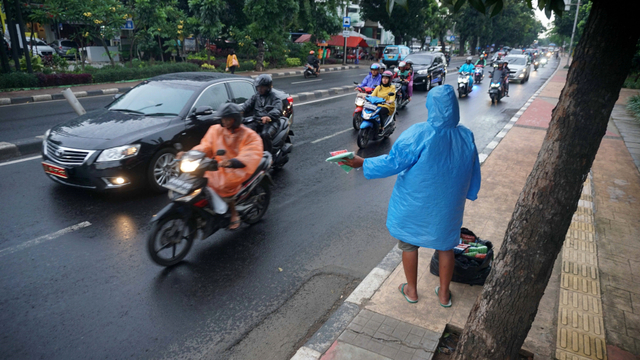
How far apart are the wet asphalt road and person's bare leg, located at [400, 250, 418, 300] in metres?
0.69

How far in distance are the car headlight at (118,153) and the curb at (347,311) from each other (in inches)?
143

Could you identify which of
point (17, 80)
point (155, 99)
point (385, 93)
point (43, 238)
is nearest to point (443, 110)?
point (43, 238)

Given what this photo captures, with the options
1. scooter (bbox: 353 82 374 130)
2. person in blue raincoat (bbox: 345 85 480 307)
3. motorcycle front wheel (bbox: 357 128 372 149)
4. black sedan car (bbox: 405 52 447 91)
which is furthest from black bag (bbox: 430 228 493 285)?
black sedan car (bbox: 405 52 447 91)

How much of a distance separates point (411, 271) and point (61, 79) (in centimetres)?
1789

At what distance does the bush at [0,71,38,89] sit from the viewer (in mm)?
15070

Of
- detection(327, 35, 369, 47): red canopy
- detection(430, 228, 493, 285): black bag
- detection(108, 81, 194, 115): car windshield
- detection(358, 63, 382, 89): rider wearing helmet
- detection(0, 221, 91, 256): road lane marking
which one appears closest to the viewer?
detection(430, 228, 493, 285): black bag

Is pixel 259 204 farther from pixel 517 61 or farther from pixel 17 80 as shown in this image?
pixel 517 61

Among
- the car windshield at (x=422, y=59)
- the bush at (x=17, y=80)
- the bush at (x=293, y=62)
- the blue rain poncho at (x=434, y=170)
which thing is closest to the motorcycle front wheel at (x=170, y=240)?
the blue rain poncho at (x=434, y=170)

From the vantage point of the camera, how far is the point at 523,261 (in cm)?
244

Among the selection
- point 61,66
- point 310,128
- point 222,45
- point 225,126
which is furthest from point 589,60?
point 222,45

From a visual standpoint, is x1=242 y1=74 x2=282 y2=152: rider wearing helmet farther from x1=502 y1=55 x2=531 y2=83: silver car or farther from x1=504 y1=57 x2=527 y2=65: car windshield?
x1=504 y1=57 x2=527 y2=65: car windshield

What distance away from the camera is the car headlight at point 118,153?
561 centimetres

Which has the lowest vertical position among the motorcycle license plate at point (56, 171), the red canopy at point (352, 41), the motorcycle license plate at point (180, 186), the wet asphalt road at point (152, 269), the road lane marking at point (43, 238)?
the wet asphalt road at point (152, 269)

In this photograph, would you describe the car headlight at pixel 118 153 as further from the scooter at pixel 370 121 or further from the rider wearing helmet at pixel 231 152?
the scooter at pixel 370 121
